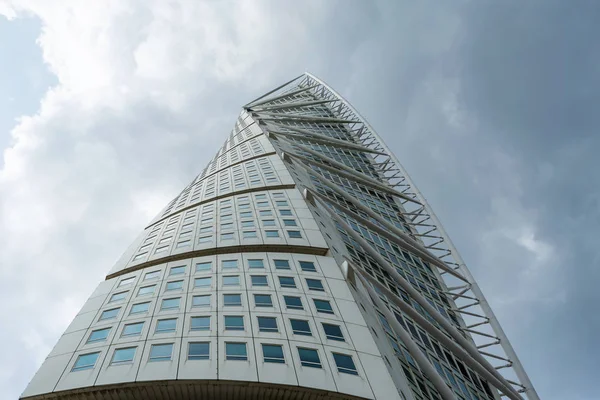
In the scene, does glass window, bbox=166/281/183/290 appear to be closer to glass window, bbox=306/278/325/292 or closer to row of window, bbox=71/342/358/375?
row of window, bbox=71/342/358/375

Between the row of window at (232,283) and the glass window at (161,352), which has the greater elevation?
the row of window at (232,283)

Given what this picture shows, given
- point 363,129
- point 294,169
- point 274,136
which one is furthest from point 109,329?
point 363,129

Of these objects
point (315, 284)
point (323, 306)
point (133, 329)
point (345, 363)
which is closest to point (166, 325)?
point (133, 329)

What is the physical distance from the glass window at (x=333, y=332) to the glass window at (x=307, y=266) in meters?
5.29

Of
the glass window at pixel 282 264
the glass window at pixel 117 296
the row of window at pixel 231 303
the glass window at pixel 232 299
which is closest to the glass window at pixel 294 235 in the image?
the glass window at pixel 282 264

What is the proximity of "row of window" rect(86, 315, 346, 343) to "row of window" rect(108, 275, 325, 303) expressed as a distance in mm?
3083

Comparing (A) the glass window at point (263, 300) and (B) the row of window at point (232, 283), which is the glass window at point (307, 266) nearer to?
(B) the row of window at point (232, 283)

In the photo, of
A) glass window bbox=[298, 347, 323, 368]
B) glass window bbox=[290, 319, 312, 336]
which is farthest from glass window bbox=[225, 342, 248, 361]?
glass window bbox=[290, 319, 312, 336]

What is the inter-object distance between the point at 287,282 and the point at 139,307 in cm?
730

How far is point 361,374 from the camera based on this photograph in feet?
57.7

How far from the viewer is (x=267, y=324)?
65.5ft

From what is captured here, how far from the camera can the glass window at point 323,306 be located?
21.4 m

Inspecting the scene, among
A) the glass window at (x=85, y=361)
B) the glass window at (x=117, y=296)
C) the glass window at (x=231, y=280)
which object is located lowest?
the glass window at (x=85, y=361)

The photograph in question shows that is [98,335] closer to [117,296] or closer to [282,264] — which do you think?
[117,296]
